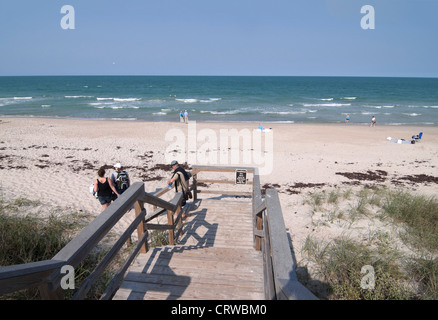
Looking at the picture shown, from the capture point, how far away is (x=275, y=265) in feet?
6.21

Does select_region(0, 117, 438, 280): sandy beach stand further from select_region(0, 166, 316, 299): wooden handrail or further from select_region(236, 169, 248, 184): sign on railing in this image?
select_region(0, 166, 316, 299): wooden handrail

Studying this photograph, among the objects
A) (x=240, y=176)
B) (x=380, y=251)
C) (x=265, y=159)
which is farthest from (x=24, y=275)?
(x=265, y=159)

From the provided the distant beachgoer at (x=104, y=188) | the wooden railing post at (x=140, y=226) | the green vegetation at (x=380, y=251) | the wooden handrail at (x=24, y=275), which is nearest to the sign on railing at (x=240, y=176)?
the green vegetation at (x=380, y=251)

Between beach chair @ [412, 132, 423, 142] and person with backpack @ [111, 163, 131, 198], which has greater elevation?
beach chair @ [412, 132, 423, 142]

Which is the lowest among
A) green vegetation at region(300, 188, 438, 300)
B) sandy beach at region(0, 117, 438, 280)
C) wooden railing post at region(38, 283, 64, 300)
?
green vegetation at region(300, 188, 438, 300)

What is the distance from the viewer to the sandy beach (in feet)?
30.0

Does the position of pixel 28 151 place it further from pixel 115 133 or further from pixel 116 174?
pixel 116 174

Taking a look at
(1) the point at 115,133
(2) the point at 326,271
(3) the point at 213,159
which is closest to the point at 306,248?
(2) the point at 326,271

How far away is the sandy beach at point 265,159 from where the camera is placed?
915 cm

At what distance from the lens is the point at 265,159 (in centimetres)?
1543

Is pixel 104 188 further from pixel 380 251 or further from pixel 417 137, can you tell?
pixel 417 137

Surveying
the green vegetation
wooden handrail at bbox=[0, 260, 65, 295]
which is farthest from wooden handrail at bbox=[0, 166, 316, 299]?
the green vegetation
